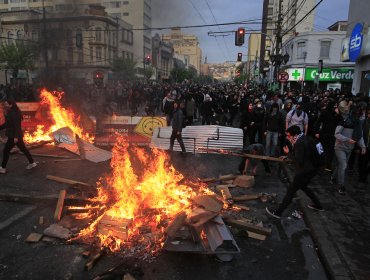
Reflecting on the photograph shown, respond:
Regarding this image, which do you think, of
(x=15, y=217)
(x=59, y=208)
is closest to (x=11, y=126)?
(x=15, y=217)

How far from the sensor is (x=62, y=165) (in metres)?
9.41

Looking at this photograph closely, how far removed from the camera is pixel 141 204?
574cm

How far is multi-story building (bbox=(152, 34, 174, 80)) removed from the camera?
293 feet

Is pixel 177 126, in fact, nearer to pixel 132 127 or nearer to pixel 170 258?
pixel 132 127

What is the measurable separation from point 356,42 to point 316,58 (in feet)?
71.5

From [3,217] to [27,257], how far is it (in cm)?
168

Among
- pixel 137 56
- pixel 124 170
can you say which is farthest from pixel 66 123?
pixel 137 56

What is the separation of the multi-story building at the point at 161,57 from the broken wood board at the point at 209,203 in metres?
85.6

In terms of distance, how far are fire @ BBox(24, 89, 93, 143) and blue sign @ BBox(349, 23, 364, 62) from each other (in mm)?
13441

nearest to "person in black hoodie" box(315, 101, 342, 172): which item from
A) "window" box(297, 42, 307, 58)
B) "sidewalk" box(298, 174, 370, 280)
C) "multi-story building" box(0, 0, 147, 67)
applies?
"sidewalk" box(298, 174, 370, 280)

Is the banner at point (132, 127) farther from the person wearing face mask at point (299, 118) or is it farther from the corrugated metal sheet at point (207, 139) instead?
the person wearing face mask at point (299, 118)

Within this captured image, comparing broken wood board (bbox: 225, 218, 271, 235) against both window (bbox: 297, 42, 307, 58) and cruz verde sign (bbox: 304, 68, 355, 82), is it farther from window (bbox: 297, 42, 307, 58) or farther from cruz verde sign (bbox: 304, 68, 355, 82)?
window (bbox: 297, 42, 307, 58)

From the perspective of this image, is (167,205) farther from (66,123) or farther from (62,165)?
(66,123)

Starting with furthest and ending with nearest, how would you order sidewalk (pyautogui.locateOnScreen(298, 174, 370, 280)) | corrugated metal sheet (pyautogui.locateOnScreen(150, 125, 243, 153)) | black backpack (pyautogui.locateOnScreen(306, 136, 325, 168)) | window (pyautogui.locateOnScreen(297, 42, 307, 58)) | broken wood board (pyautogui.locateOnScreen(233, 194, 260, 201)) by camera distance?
window (pyautogui.locateOnScreen(297, 42, 307, 58)) < corrugated metal sheet (pyautogui.locateOnScreen(150, 125, 243, 153)) < broken wood board (pyautogui.locateOnScreen(233, 194, 260, 201)) < black backpack (pyautogui.locateOnScreen(306, 136, 325, 168)) < sidewalk (pyautogui.locateOnScreen(298, 174, 370, 280))
